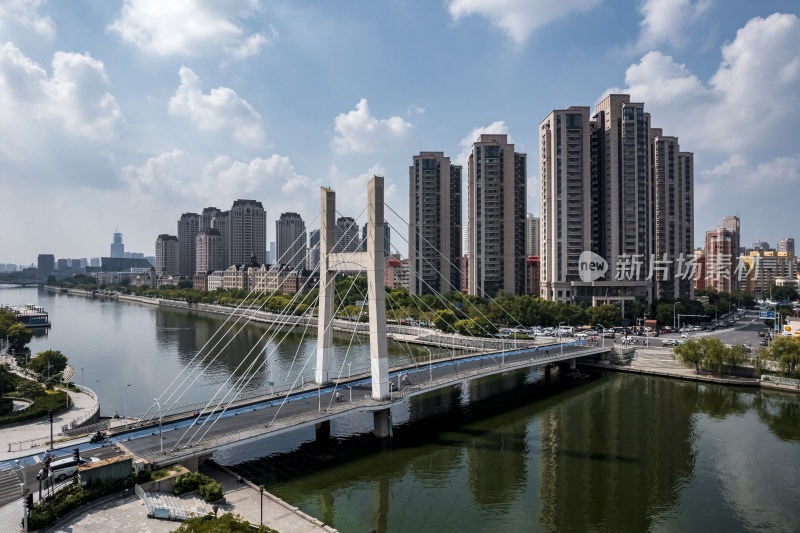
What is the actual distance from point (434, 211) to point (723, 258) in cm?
7122

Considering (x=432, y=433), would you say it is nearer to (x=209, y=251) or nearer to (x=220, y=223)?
(x=209, y=251)

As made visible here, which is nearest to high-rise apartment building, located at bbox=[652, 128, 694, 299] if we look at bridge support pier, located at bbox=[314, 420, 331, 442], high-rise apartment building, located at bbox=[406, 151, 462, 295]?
high-rise apartment building, located at bbox=[406, 151, 462, 295]

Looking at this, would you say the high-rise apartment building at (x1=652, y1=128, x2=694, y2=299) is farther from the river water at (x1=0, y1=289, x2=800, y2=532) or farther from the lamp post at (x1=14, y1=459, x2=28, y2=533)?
the lamp post at (x1=14, y1=459, x2=28, y2=533)

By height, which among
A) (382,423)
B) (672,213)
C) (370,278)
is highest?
(672,213)

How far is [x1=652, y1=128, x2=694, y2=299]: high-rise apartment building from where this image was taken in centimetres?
8662

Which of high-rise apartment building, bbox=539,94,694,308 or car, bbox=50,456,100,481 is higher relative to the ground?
high-rise apartment building, bbox=539,94,694,308

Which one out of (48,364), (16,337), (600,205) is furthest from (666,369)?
(16,337)

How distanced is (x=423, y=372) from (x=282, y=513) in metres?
20.3

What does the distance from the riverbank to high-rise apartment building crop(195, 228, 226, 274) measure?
148 meters

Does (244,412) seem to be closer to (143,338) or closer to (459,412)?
(459,412)

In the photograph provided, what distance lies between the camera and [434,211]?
102375mm

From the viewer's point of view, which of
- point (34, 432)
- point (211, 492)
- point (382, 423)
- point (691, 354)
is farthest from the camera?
point (691, 354)

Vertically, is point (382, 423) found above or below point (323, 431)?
above

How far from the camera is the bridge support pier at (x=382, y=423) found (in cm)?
2900
